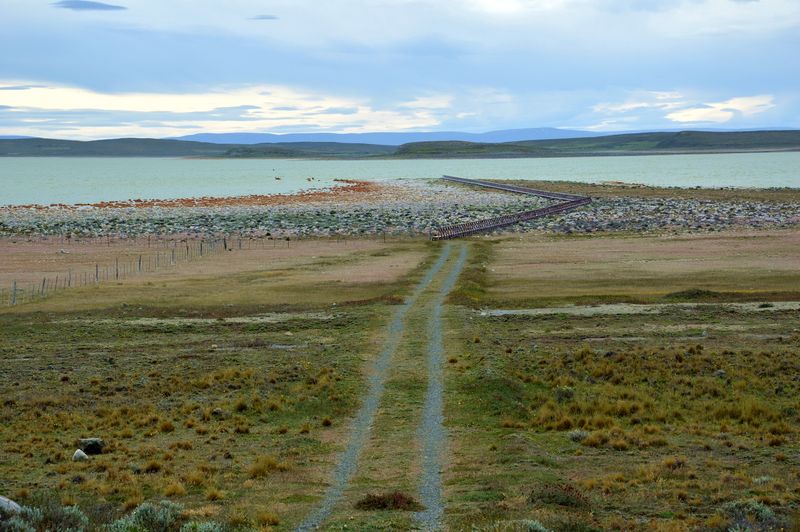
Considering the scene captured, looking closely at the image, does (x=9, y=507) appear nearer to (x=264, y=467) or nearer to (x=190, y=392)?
(x=264, y=467)

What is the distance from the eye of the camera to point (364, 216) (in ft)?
285

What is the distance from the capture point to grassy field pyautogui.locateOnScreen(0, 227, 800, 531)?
13.8 meters

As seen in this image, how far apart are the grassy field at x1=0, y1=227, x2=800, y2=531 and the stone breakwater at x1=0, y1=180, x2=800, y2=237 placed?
33.3m

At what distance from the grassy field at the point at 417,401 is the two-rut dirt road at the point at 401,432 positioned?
10cm

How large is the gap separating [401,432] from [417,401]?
2571mm

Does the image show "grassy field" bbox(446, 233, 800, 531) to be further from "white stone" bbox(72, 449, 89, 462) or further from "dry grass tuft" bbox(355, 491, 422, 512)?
"white stone" bbox(72, 449, 89, 462)

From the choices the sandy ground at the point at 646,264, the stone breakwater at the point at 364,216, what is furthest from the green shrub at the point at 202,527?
the stone breakwater at the point at 364,216

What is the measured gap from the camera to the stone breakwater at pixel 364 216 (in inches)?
2958

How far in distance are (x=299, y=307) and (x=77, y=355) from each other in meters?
10.5

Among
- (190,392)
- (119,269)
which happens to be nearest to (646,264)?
(119,269)

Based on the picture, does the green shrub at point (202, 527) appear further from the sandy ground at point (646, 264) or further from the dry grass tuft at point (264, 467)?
the sandy ground at point (646, 264)

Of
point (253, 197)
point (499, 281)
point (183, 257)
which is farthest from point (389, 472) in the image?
point (253, 197)

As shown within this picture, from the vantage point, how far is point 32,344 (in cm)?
2925

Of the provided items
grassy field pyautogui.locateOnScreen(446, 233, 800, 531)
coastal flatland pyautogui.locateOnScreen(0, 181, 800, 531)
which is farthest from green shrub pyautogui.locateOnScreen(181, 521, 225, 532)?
grassy field pyautogui.locateOnScreen(446, 233, 800, 531)
